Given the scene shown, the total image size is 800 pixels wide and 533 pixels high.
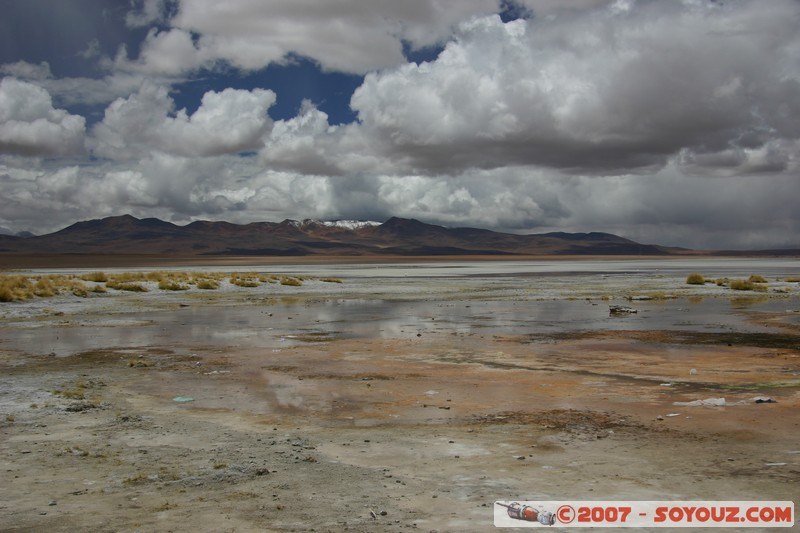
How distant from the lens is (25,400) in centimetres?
1204

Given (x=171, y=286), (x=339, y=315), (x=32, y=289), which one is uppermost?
(x=32, y=289)

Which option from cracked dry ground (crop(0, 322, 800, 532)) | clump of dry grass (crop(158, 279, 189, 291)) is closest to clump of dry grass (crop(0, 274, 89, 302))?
clump of dry grass (crop(158, 279, 189, 291))

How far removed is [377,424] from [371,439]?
0.94 m

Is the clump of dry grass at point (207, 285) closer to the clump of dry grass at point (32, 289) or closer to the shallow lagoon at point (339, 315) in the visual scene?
the shallow lagoon at point (339, 315)

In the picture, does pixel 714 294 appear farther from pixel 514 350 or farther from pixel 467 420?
pixel 467 420

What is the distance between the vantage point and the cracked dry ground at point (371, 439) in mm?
6812

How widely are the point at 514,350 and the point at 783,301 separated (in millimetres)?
25799

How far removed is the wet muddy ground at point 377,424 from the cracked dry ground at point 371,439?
4cm

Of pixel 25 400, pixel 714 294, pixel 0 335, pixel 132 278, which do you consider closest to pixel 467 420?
pixel 25 400

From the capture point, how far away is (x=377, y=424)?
33.8ft

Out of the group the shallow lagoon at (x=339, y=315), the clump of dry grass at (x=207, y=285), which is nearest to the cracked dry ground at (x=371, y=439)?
the shallow lagoon at (x=339, y=315)

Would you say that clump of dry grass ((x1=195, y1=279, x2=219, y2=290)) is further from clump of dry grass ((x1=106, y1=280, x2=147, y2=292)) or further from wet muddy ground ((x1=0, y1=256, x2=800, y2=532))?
wet muddy ground ((x1=0, y1=256, x2=800, y2=532))

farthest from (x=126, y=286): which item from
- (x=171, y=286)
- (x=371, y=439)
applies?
(x=371, y=439)

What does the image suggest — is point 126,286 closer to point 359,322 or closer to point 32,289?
point 32,289
